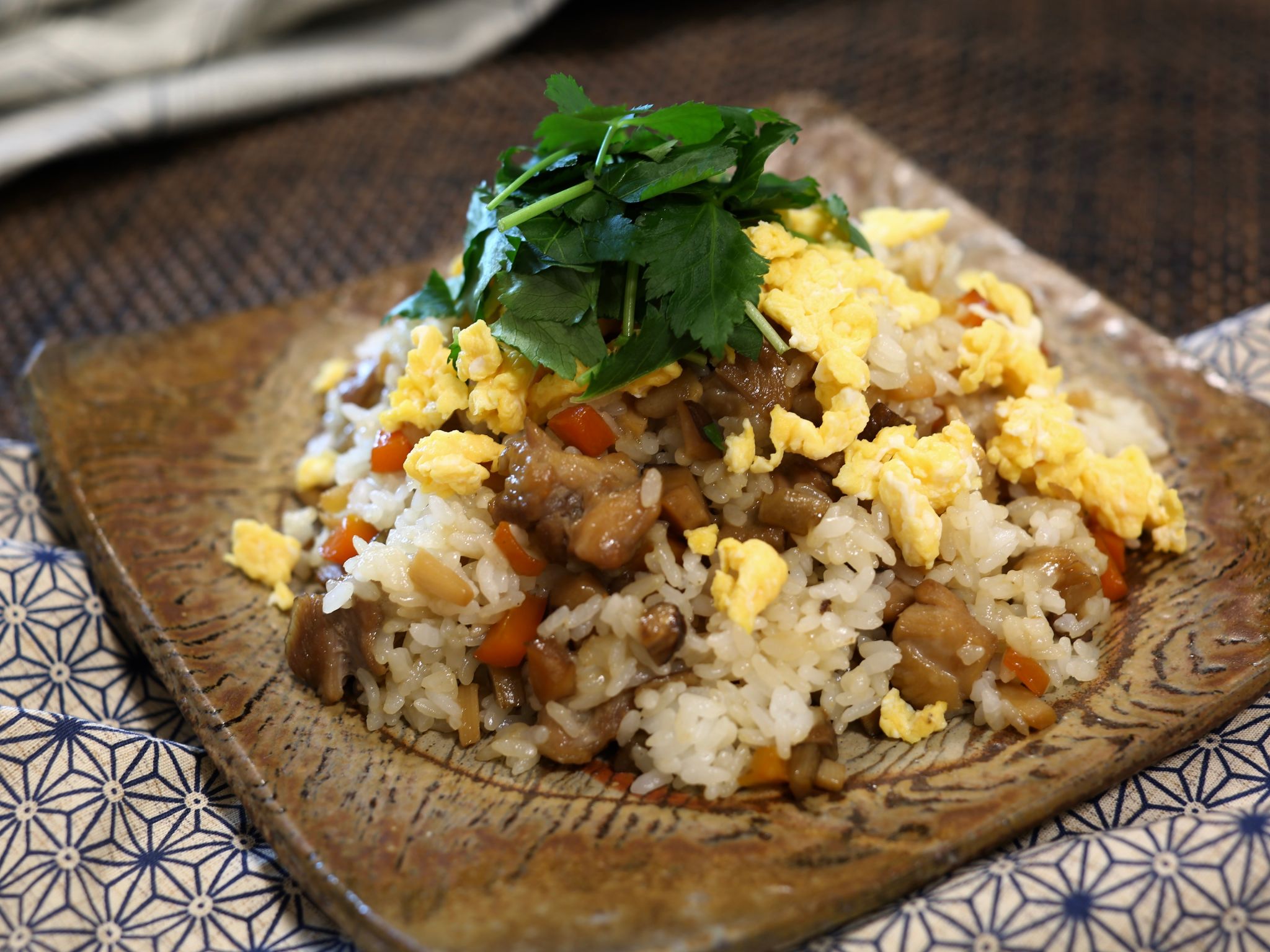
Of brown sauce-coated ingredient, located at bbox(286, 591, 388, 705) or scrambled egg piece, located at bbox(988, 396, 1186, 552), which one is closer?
brown sauce-coated ingredient, located at bbox(286, 591, 388, 705)

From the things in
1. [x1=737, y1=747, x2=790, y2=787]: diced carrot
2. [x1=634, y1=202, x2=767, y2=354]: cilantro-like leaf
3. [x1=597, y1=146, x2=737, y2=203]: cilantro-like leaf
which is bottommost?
[x1=737, y1=747, x2=790, y2=787]: diced carrot

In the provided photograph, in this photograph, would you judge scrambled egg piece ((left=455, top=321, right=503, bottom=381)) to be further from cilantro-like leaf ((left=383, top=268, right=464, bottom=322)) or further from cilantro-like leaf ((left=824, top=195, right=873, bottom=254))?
cilantro-like leaf ((left=824, top=195, right=873, bottom=254))

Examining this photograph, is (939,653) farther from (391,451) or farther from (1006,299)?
(391,451)

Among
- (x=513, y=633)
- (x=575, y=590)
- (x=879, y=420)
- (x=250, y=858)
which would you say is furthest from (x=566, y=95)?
(x=250, y=858)

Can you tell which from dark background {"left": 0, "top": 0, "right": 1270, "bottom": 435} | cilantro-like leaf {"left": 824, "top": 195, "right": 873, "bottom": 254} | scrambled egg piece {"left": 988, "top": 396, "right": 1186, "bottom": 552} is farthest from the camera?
dark background {"left": 0, "top": 0, "right": 1270, "bottom": 435}

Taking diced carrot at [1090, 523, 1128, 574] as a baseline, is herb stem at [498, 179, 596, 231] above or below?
above

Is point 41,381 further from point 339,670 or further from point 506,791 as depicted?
point 506,791

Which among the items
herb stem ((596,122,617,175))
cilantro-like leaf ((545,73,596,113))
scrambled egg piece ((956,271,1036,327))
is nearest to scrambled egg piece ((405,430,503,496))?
herb stem ((596,122,617,175))

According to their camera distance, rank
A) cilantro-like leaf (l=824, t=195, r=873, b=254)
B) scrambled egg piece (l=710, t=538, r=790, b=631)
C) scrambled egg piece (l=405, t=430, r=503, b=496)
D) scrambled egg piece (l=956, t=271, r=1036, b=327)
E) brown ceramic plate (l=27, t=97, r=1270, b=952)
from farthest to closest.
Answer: scrambled egg piece (l=956, t=271, r=1036, b=327), cilantro-like leaf (l=824, t=195, r=873, b=254), scrambled egg piece (l=405, t=430, r=503, b=496), scrambled egg piece (l=710, t=538, r=790, b=631), brown ceramic plate (l=27, t=97, r=1270, b=952)
